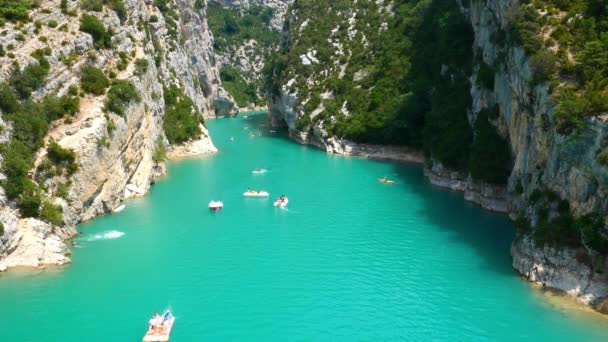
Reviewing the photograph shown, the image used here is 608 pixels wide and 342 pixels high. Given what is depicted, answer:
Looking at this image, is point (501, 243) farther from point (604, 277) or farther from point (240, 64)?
point (240, 64)

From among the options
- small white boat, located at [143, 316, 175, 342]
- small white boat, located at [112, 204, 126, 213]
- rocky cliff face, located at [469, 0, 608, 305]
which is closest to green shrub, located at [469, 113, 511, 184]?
rocky cliff face, located at [469, 0, 608, 305]

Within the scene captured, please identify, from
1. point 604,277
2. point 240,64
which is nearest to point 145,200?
point 604,277

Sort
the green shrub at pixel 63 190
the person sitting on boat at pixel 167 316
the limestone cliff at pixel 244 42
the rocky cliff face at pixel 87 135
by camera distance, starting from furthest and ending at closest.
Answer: the limestone cliff at pixel 244 42 < the green shrub at pixel 63 190 < the rocky cliff face at pixel 87 135 < the person sitting on boat at pixel 167 316

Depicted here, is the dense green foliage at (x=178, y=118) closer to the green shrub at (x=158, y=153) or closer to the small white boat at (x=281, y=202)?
the green shrub at (x=158, y=153)

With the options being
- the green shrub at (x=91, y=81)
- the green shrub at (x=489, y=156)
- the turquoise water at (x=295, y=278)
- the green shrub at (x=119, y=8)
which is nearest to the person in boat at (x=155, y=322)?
the turquoise water at (x=295, y=278)

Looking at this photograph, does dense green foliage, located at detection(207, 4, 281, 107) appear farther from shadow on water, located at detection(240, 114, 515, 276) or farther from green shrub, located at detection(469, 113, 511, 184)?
green shrub, located at detection(469, 113, 511, 184)

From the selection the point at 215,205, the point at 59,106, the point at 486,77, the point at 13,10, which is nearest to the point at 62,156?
the point at 59,106
